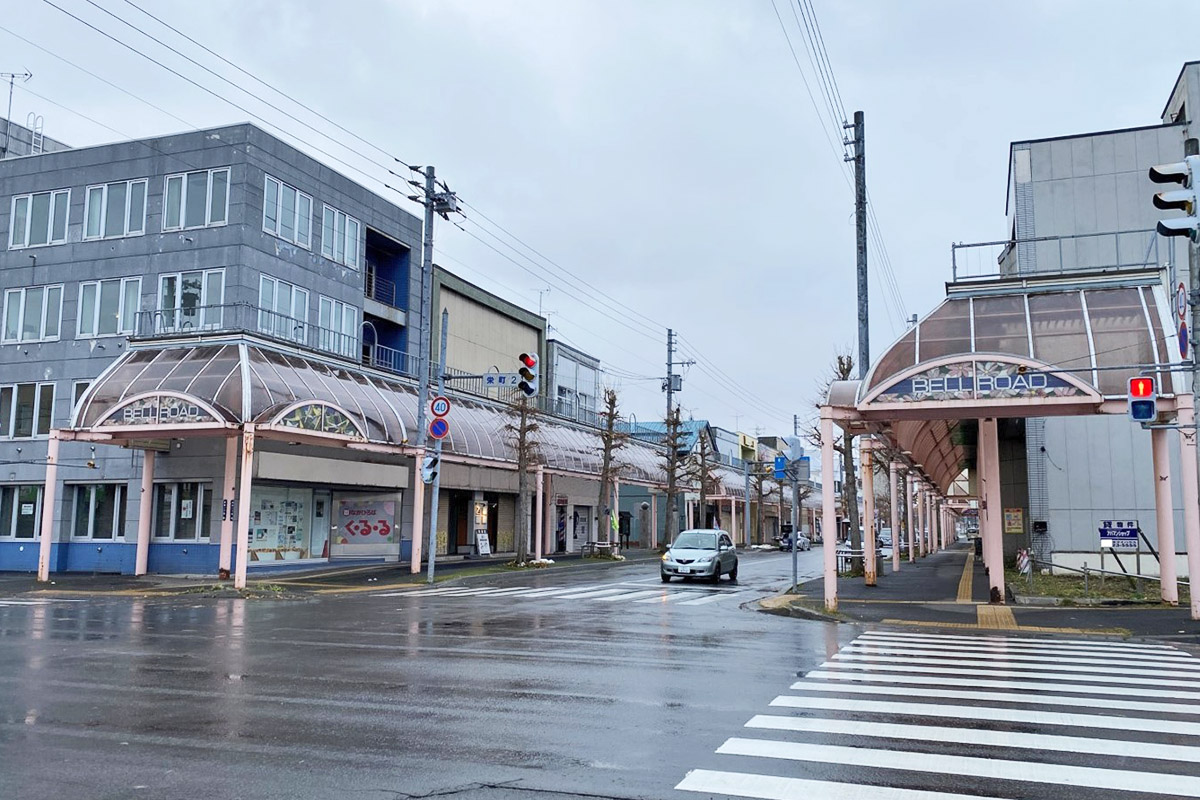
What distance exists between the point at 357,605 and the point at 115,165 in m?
20.9

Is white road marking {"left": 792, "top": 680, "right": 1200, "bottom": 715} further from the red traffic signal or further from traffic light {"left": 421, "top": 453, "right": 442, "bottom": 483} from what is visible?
traffic light {"left": 421, "top": 453, "right": 442, "bottom": 483}

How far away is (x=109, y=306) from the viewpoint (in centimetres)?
3194

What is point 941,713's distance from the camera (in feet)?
28.1

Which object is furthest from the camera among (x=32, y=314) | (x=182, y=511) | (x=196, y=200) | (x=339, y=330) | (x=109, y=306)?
(x=339, y=330)

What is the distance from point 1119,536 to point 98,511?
3007 cm

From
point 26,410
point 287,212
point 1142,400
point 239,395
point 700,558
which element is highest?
point 287,212

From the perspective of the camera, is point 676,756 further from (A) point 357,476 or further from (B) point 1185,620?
(A) point 357,476

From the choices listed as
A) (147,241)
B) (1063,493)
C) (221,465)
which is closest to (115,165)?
(147,241)

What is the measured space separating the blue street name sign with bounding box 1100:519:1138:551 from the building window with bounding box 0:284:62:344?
32716 millimetres

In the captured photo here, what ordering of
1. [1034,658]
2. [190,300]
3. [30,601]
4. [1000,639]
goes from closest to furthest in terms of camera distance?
[1034,658]
[1000,639]
[30,601]
[190,300]

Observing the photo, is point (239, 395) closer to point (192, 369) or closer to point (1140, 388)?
point (192, 369)

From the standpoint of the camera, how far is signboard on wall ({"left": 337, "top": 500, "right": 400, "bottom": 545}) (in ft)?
116

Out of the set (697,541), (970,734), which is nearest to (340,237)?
(697,541)

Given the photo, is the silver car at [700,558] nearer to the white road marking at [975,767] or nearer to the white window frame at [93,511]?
the white window frame at [93,511]
